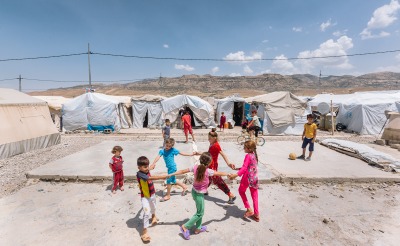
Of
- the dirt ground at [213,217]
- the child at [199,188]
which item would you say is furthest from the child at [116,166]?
the child at [199,188]

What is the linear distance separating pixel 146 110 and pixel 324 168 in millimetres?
15890

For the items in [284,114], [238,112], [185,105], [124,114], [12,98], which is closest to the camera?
[12,98]

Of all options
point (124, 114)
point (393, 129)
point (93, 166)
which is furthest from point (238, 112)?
point (93, 166)

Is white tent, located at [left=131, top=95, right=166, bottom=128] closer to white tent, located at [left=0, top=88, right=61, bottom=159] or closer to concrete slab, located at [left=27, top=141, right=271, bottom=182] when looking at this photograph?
white tent, located at [left=0, top=88, right=61, bottom=159]

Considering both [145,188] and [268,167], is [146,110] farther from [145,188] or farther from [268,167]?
[145,188]

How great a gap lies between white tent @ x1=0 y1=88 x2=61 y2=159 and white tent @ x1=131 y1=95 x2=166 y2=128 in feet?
26.6

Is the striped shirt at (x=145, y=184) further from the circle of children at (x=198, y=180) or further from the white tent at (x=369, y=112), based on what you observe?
the white tent at (x=369, y=112)

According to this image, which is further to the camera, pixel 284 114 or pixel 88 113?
pixel 88 113

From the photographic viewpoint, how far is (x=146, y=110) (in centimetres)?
2012

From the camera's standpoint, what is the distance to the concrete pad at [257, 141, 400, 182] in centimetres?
626

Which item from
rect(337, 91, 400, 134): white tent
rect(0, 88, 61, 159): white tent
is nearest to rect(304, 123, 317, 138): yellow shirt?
rect(0, 88, 61, 159): white tent

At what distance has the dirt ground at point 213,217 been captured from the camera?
3672 mm

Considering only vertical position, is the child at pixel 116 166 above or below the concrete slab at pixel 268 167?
above

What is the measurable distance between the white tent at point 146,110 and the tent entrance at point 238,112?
7682 mm
